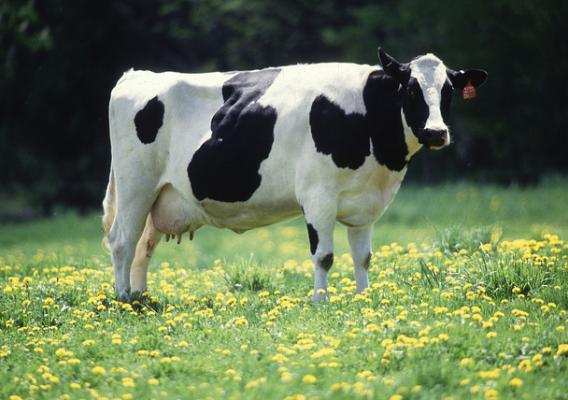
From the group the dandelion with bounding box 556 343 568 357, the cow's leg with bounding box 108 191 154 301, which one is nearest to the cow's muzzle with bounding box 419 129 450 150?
the dandelion with bounding box 556 343 568 357

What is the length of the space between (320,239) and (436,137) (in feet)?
4.85

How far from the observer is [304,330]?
8.06 m

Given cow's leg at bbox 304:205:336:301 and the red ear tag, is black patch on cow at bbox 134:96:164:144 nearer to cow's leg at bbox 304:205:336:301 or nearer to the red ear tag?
cow's leg at bbox 304:205:336:301

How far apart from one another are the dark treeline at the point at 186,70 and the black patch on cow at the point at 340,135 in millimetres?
18437

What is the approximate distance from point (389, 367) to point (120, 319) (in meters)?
2.93

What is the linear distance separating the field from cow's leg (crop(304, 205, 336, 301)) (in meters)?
0.28

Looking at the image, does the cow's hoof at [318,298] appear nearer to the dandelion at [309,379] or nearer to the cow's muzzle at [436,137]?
the cow's muzzle at [436,137]

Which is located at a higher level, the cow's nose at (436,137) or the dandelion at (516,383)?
the cow's nose at (436,137)

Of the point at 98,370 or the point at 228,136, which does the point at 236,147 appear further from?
the point at 98,370

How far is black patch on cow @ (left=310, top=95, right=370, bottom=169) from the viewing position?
9.32m

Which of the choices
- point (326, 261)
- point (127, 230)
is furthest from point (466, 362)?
point (127, 230)

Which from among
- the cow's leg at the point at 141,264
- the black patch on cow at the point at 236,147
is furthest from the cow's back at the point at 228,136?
the cow's leg at the point at 141,264

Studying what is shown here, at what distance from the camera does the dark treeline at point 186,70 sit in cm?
2916

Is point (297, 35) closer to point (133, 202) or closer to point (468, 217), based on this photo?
Answer: point (468, 217)
